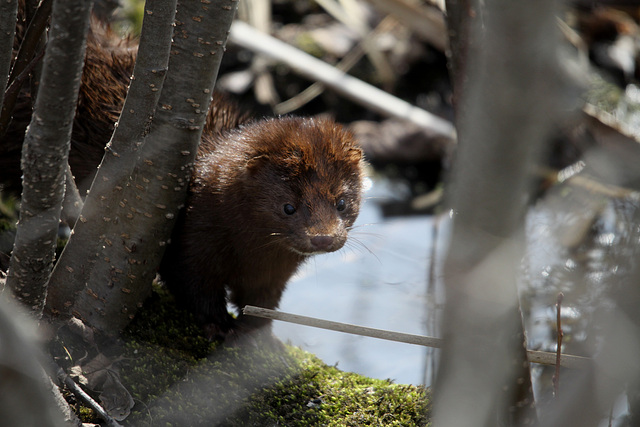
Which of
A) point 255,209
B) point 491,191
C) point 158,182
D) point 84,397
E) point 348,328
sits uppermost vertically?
point 255,209

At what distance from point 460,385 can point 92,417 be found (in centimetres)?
170

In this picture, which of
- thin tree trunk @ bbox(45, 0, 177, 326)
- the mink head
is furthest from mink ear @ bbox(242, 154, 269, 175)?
thin tree trunk @ bbox(45, 0, 177, 326)

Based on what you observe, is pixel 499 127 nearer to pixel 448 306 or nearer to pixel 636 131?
pixel 448 306

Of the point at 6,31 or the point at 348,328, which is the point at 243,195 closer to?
the point at 348,328

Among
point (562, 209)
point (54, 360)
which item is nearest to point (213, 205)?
point (54, 360)

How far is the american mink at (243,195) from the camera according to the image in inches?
143

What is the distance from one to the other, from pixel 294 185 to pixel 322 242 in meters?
0.40

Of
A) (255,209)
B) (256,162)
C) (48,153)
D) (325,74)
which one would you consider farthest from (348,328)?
(325,74)

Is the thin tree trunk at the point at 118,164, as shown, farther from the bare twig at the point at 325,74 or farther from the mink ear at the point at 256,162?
the bare twig at the point at 325,74

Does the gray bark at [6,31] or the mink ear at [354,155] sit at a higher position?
the mink ear at [354,155]

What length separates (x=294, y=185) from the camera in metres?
3.66

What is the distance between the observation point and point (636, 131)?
262 inches

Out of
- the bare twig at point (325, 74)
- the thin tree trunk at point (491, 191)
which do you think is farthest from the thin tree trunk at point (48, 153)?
the bare twig at point (325, 74)

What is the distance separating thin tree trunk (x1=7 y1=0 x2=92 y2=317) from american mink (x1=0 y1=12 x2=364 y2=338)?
1.21 m
